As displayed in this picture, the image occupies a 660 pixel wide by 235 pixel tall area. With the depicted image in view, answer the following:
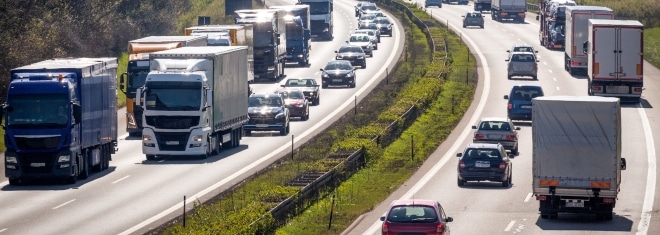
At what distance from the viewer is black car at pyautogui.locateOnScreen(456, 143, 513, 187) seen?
140 feet

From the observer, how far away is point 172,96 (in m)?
49.2

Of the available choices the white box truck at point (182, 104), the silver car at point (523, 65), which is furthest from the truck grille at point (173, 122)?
the silver car at point (523, 65)

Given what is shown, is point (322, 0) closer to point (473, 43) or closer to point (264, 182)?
point (473, 43)

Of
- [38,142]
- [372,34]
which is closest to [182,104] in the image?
[38,142]

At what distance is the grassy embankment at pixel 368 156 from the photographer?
3416 centimetres

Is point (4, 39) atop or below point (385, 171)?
atop

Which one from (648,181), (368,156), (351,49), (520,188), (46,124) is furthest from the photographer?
(351,49)

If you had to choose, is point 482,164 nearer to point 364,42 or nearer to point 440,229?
point 440,229

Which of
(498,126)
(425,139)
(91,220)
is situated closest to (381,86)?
(425,139)

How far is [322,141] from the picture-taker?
2121 inches

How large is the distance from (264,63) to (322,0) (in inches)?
1143

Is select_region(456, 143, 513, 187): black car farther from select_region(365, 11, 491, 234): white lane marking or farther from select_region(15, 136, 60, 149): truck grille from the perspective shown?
select_region(15, 136, 60, 149): truck grille

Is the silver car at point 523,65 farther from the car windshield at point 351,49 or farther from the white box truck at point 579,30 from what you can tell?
the car windshield at point 351,49

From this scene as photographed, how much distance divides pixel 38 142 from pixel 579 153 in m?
16.9
